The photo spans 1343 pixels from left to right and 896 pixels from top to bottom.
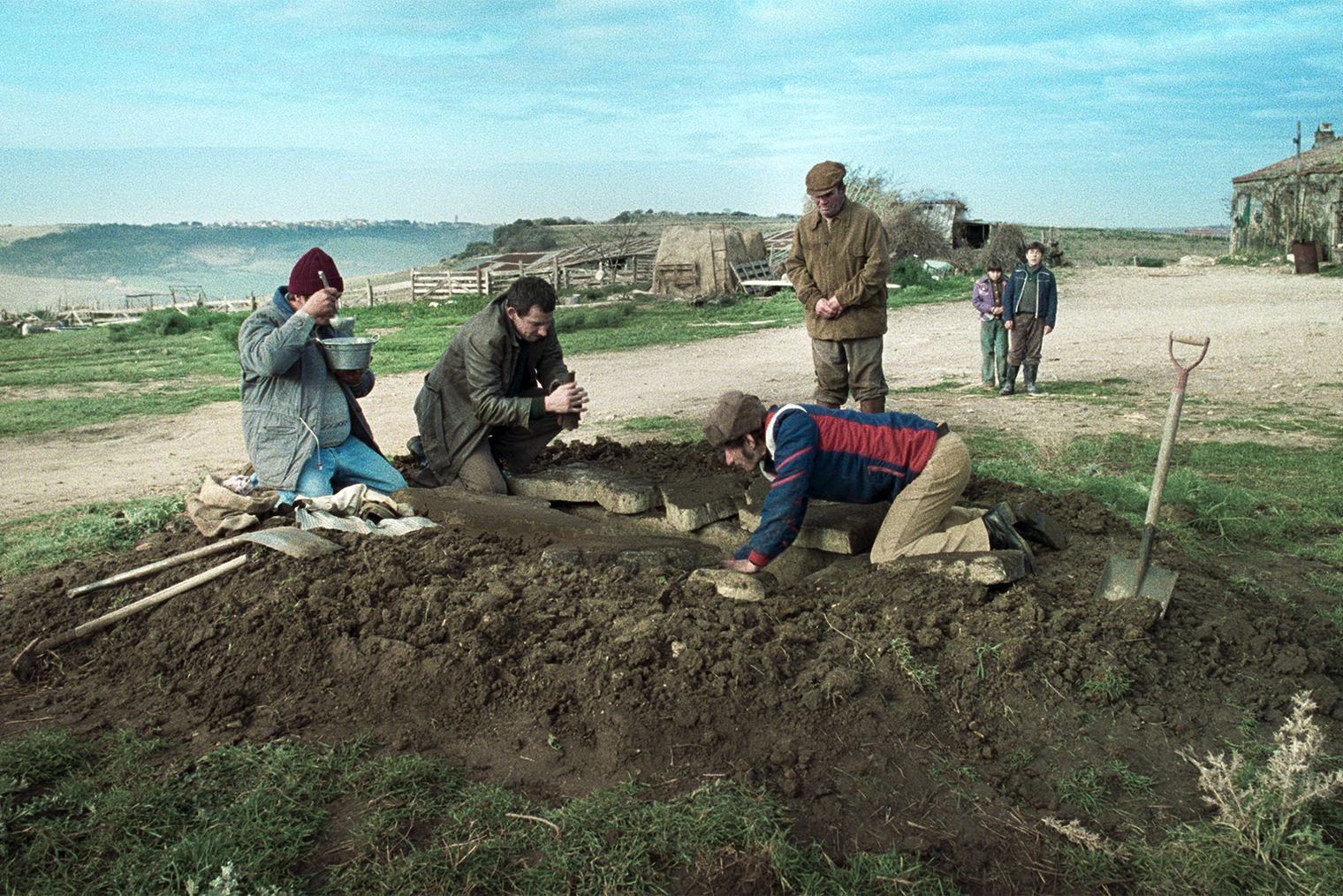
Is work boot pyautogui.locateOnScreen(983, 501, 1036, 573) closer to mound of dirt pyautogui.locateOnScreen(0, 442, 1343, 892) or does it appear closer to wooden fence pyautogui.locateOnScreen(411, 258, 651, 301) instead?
mound of dirt pyautogui.locateOnScreen(0, 442, 1343, 892)

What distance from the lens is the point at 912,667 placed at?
3414 millimetres

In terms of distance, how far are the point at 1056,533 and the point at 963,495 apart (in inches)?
30.5

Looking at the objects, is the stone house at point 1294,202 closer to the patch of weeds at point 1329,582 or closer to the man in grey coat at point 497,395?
the patch of weeds at point 1329,582

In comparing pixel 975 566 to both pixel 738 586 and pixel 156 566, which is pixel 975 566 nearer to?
pixel 738 586

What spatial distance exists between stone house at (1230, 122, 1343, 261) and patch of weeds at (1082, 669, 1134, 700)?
28273 mm

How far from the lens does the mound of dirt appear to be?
2.96 m

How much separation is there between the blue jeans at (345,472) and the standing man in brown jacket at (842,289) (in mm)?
2901

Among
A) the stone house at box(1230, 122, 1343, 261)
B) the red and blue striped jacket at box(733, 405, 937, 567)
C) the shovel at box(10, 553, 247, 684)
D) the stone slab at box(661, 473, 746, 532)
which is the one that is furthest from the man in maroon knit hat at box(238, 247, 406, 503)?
the stone house at box(1230, 122, 1343, 261)

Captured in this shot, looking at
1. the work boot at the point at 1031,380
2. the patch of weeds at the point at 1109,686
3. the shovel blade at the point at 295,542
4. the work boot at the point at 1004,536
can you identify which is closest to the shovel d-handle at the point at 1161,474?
the work boot at the point at 1004,536

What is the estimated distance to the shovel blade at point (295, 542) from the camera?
4.35 meters

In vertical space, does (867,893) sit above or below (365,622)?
below

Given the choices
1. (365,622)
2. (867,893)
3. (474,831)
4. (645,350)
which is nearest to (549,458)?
(365,622)

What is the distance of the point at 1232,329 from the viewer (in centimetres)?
1422

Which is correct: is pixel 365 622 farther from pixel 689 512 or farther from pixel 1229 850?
pixel 1229 850
